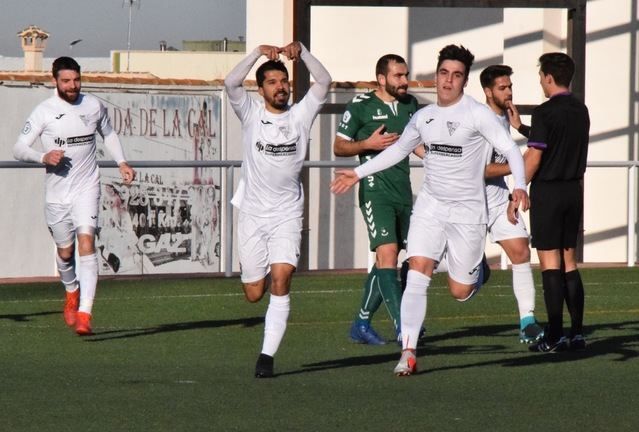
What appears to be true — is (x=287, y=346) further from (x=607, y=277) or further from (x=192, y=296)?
(x=607, y=277)

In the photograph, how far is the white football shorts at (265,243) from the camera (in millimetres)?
10773

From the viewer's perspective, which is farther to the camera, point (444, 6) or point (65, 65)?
point (444, 6)

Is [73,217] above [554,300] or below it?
above

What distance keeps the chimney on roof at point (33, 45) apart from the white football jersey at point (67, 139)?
1075 inches

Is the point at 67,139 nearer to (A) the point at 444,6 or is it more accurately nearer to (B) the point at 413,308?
(B) the point at 413,308

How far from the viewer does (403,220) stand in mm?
12633

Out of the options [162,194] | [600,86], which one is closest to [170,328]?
[162,194]

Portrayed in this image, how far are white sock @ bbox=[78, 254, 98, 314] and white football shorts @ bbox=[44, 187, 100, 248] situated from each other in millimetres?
239

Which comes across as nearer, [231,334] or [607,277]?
[231,334]

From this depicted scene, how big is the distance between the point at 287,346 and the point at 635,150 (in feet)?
44.5

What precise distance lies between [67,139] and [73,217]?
610 millimetres

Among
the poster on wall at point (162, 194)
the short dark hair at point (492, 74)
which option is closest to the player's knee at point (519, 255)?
the short dark hair at point (492, 74)

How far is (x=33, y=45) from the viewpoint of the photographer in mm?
40719

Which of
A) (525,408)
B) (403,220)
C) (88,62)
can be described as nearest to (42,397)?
(525,408)
